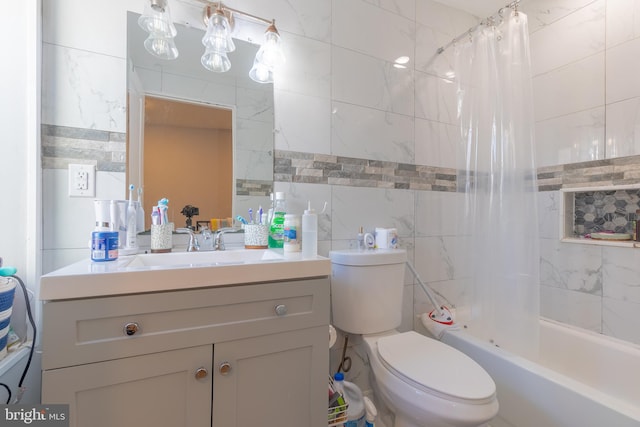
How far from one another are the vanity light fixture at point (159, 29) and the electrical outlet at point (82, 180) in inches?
21.4

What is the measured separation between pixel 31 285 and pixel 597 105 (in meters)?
2.76

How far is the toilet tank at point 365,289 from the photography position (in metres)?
1.33

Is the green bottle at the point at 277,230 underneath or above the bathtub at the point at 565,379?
above

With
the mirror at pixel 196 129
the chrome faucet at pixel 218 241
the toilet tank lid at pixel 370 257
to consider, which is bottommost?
the toilet tank lid at pixel 370 257

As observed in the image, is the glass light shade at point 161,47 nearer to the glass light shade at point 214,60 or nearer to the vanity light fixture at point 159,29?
the vanity light fixture at point 159,29

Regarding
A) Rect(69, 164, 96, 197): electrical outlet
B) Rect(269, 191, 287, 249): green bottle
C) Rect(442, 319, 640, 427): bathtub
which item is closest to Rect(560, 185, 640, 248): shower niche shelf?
Rect(442, 319, 640, 427): bathtub

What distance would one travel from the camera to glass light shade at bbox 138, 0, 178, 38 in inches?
43.0

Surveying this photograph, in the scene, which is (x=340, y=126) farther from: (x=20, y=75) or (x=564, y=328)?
(x=564, y=328)

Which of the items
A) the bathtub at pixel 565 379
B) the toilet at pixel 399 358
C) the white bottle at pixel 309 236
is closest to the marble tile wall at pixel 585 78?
the bathtub at pixel 565 379

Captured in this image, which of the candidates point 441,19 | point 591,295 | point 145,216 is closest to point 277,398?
point 145,216

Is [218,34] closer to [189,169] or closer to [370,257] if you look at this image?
[189,169]

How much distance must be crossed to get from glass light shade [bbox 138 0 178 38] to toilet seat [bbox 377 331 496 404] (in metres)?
1.57

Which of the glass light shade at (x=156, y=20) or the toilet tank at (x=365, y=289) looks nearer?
the glass light shade at (x=156, y=20)

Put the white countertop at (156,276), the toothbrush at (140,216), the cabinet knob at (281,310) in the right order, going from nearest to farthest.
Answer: the white countertop at (156,276)
the cabinet knob at (281,310)
the toothbrush at (140,216)
